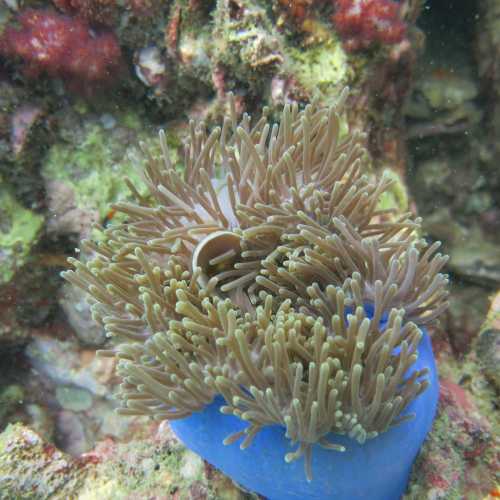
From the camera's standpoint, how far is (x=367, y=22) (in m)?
2.91

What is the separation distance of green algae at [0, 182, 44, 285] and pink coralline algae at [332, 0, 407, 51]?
2261mm

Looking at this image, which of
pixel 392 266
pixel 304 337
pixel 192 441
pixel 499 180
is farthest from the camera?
pixel 499 180

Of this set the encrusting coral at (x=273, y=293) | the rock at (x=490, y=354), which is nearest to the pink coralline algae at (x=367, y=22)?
the encrusting coral at (x=273, y=293)

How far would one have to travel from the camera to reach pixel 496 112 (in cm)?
412

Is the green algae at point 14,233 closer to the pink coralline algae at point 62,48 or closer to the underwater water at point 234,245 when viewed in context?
the underwater water at point 234,245

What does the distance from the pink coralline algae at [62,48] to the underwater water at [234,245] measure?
0.01 metres

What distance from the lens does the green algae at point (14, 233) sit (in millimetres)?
3066

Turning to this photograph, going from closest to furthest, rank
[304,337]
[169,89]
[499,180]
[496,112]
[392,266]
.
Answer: [304,337] → [392,266] → [169,89] → [496,112] → [499,180]

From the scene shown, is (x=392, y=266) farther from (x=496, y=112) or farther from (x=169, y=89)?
(x=496, y=112)

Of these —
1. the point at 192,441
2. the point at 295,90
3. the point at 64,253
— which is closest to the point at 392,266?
the point at 192,441

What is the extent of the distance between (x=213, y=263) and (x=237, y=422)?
26.6 inches

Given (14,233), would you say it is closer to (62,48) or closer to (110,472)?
(62,48)

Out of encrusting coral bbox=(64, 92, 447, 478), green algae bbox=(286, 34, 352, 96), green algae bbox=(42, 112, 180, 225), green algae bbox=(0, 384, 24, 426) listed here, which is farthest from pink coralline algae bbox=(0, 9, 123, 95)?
green algae bbox=(0, 384, 24, 426)

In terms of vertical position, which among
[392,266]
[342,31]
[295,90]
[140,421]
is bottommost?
[140,421]
